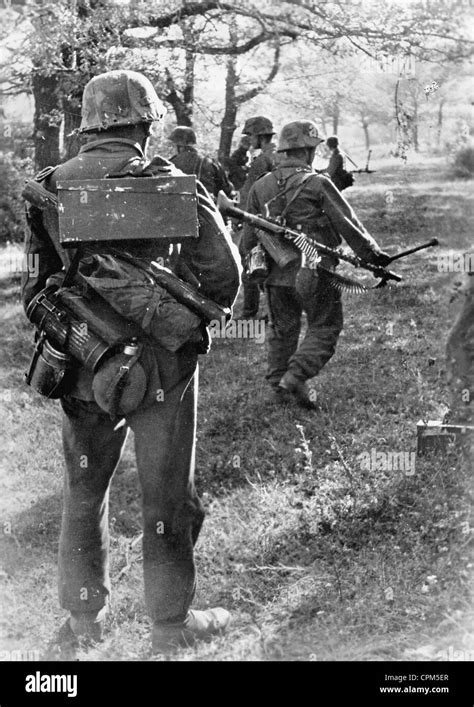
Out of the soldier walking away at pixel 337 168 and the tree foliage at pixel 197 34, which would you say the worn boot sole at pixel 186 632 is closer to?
the tree foliage at pixel 197 34

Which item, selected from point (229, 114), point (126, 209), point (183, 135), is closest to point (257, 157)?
point (229, 114)

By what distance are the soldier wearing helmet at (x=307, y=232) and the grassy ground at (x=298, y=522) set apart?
34cm

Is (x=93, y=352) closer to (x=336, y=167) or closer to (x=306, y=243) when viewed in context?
(x=306, y=243)

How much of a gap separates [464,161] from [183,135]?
386cm

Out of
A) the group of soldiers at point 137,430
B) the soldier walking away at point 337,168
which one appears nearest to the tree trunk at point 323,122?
the soldier walking away at point 337,168

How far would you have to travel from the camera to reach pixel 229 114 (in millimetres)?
9625

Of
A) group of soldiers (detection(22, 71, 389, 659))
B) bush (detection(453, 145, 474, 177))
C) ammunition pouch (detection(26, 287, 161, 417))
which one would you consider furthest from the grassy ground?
bush (detection(453, 145, 474, 177))

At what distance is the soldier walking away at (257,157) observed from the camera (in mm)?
9742

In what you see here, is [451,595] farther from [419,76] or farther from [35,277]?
[419,76]

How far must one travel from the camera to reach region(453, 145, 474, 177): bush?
10738 mm

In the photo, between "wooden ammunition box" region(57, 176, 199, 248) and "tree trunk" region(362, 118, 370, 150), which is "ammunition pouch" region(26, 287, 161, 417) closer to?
"wooden ammunition box" region(57, 176, 199, 248)

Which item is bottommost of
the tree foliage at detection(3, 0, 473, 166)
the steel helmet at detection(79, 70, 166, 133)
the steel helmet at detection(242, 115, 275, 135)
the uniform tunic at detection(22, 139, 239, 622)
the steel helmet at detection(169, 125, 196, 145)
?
the uniform tunic at detection(22, 139, 239, 622)

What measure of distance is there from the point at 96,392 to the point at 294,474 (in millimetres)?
2331
